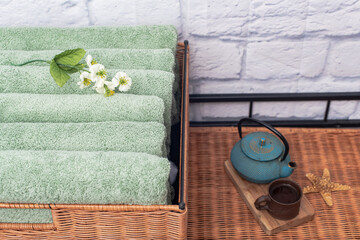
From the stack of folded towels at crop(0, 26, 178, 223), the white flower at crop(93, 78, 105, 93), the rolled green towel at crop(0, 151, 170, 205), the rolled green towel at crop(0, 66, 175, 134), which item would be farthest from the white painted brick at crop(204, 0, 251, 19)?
the rolled green towel at crop(0, 151, 170, 205)

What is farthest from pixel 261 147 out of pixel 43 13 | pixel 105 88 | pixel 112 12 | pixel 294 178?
pixel 43 13

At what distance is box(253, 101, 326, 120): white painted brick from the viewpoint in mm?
1110

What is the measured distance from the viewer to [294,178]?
0.94m

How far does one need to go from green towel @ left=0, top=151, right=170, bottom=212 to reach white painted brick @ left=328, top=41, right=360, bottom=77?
0.64 m

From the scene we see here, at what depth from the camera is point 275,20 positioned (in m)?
0.95

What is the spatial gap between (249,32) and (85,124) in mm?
509

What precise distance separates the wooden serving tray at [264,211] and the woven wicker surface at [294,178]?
0.01 metres

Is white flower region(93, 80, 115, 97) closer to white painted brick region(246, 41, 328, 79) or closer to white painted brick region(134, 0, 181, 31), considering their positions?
white painted brick region(134, 0, 181, 31)

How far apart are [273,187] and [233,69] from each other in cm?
36

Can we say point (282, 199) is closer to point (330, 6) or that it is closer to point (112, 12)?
point (330, 6)

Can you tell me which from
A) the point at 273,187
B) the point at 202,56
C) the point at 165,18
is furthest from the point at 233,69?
the point at 273,187

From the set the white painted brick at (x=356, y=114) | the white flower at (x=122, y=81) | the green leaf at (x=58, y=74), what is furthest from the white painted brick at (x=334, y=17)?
the green leaf at (x=58, y=74)

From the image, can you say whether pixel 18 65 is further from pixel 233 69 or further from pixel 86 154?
pixel 233 69

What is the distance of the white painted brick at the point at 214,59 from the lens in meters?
0.99
